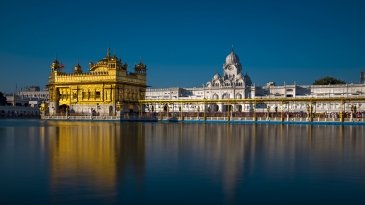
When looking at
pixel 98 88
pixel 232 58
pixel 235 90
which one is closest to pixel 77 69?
pixel 98 88

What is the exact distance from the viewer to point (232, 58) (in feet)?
387

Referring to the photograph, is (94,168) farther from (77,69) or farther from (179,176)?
(77,69)

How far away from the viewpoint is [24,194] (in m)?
10.1

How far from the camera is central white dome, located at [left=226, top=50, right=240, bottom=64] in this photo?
117 m

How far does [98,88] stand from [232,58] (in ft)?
181

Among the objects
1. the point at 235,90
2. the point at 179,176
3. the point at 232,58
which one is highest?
the point at 232,58


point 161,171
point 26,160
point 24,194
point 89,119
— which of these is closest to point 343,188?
point 161,171

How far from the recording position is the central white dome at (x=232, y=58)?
11744 centimetres

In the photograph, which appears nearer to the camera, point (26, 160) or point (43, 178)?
point (43, 178)

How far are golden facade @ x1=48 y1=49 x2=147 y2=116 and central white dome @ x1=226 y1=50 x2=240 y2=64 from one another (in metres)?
46.0

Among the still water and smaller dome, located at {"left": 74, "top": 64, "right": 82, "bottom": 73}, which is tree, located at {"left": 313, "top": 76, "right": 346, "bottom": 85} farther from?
the still water

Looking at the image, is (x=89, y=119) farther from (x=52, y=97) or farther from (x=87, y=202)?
(x=87, y=202)

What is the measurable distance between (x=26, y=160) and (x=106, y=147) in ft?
15.4

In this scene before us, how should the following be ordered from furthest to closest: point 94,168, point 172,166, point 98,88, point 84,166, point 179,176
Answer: point 98,88 → point 172,166 → point 84,166 → point 94,168 → point 179,176
